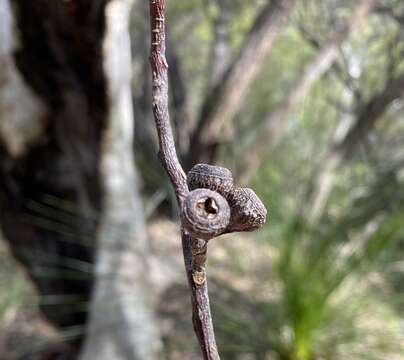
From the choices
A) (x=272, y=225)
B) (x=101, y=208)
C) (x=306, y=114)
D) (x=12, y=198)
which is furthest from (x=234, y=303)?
(x=306, y=114)

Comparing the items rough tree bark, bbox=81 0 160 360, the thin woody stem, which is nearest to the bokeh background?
rough tree bark, bbox=81 0 160 360

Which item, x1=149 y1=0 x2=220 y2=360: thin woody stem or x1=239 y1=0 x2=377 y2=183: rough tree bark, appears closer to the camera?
x1=149 y1=0 x2=220 y2=360: thin woody stem

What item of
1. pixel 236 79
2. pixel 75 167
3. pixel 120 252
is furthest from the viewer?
pixel 236 79

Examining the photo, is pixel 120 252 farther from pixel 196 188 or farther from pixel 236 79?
pixel 196 188

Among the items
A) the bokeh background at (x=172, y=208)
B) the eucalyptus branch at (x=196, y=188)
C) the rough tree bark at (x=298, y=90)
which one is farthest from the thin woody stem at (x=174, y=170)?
the rough tree bark at (x=298, y=90)

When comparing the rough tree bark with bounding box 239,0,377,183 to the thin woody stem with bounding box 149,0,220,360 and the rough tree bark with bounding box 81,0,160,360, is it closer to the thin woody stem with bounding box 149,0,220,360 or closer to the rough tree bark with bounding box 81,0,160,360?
the rough tree bark with bounding box 81,0,160,360

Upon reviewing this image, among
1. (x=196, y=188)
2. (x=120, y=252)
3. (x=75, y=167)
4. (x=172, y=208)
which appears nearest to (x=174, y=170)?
(x=196, y=188)

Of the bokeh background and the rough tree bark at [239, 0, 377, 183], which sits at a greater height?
the rough tree bark at [239, 0, 377, 183]
